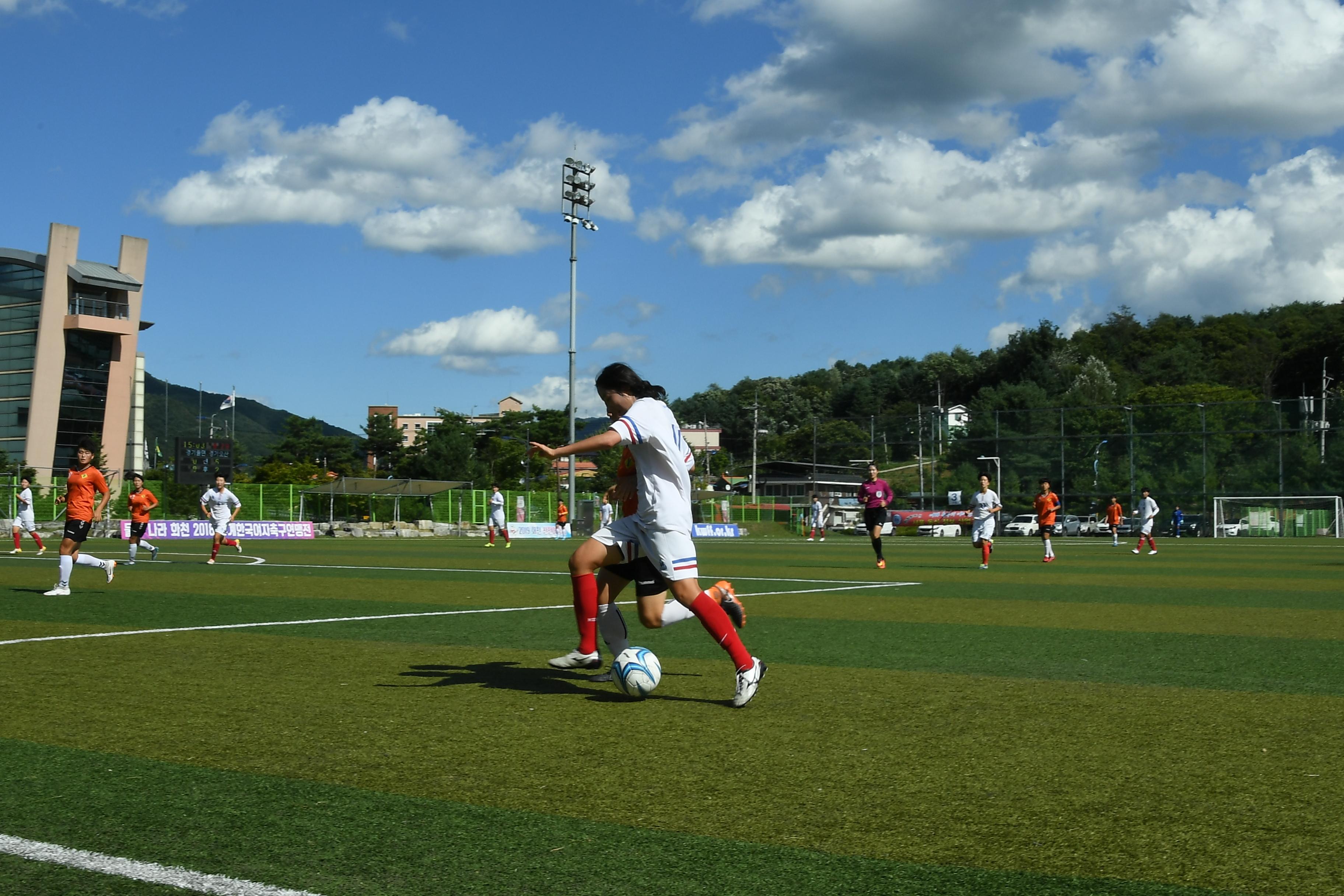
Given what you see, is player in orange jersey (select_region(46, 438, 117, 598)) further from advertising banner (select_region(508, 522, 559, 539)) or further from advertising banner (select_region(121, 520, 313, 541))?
advertising banner (select_region(508, 522, 559, 539))

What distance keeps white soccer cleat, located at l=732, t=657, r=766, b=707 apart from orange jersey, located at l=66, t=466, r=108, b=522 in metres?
10.4

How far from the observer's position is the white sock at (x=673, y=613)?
23.6ft

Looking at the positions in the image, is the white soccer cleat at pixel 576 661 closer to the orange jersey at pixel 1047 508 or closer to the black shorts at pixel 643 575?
the black shorts at pixel 643 575

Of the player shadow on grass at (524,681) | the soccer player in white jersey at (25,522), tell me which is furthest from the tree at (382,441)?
the player shadow on grass at (524,681)

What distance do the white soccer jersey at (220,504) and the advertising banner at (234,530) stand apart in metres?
14.8

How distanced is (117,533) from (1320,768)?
46.1 metres

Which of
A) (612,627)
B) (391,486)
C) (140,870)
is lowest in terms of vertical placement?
(140,870)

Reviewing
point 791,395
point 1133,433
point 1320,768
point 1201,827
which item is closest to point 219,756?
point 1201,827

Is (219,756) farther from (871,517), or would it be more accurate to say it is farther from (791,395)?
(791,395)

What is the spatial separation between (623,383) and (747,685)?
174cm

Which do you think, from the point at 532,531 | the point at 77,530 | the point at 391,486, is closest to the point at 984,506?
the point at 77,530

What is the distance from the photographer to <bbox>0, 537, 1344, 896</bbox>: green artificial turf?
374cm

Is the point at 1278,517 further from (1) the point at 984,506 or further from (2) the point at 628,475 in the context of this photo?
(2) the point at 628,475

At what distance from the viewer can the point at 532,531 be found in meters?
50.9
